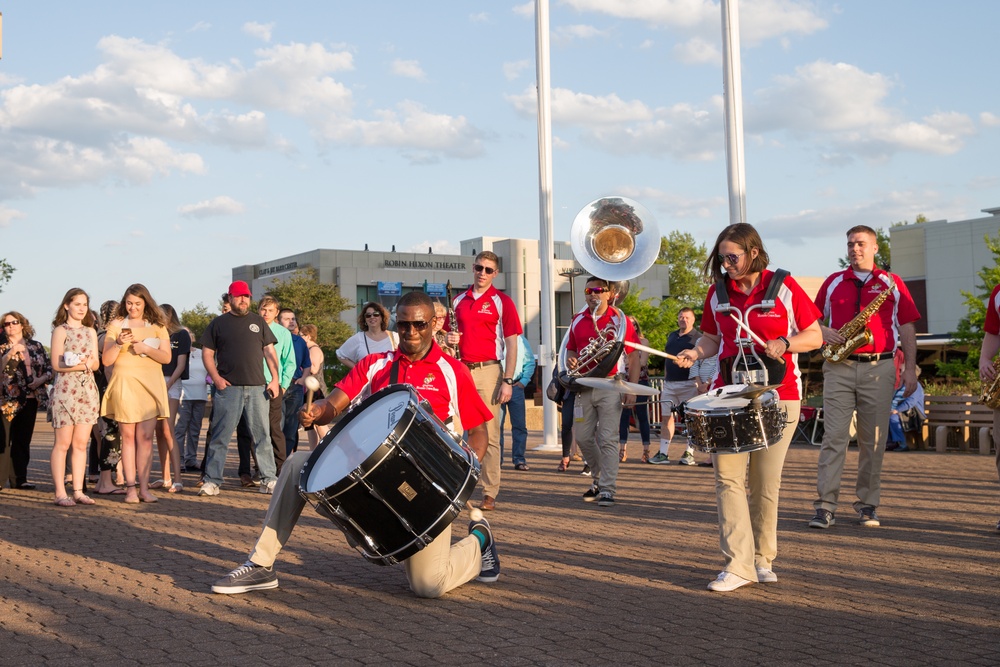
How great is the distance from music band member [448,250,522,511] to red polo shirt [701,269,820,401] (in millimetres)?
3658

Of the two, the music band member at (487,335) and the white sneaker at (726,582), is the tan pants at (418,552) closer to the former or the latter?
the white sneaker at (726,582)

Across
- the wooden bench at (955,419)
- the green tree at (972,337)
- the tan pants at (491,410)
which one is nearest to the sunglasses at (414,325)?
the tan pants at (491,410)

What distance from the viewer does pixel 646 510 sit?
10.4 m

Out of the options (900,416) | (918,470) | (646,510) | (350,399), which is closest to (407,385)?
(350,399)

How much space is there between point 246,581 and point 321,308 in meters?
57.5

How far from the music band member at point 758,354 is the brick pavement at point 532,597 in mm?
291

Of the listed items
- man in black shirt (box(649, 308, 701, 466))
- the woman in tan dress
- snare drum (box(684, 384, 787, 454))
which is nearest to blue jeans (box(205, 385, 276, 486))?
the woman in tan dress

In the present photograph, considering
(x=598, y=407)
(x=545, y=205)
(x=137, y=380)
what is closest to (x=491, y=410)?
(x=598, y=407)

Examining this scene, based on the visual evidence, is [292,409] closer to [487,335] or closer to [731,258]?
[487,335]

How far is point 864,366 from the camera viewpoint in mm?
9219

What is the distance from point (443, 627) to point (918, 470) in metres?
10.7

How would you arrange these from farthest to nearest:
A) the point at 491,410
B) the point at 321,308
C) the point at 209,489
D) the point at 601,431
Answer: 1. the point at 321,308
2. the point at 209,489
3. the point at 601,431
4. the point at 491,410

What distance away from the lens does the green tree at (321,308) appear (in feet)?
203

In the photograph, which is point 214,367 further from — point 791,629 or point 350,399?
point 791,629
